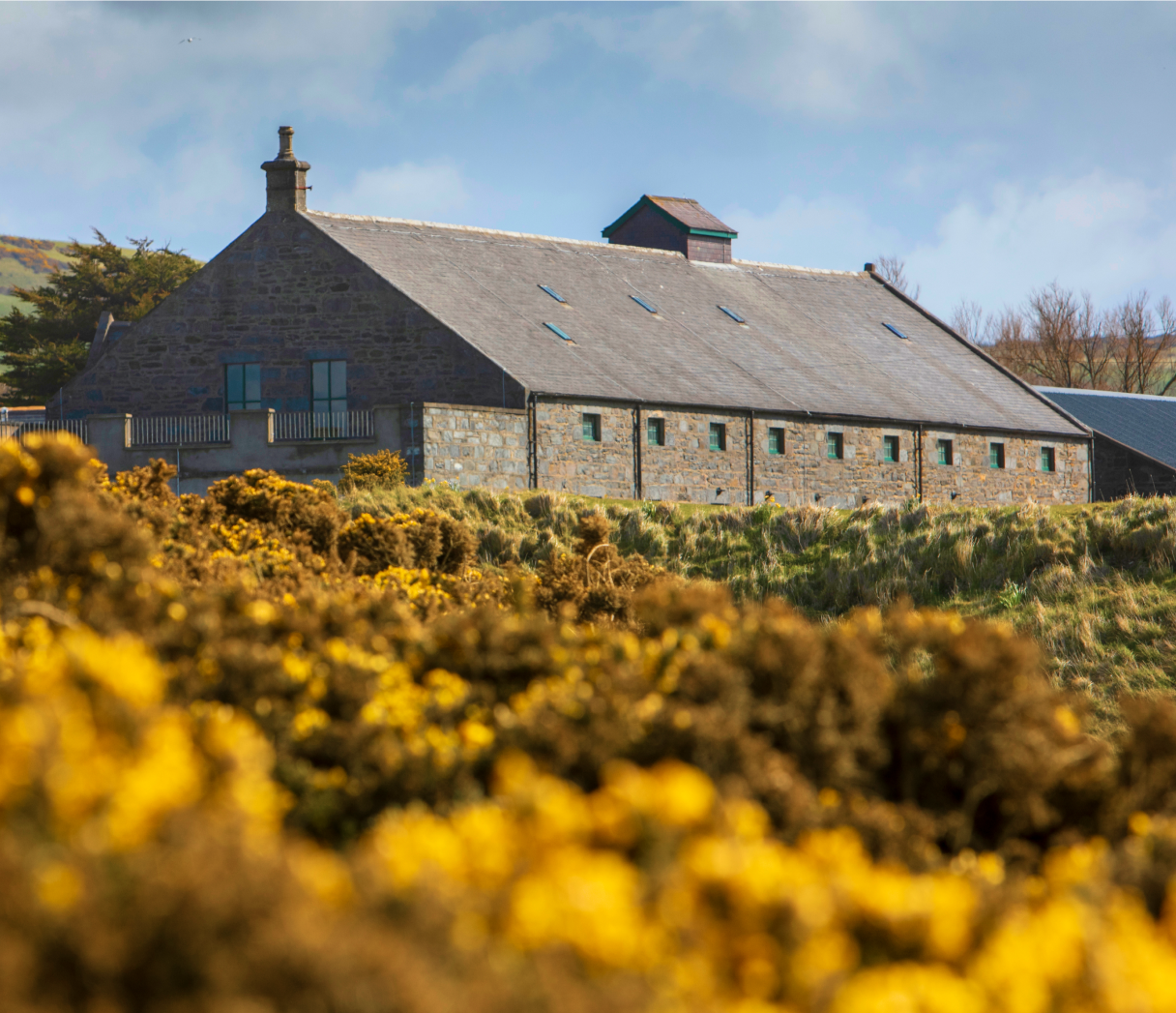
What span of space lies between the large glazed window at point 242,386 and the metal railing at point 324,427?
4.82 metres

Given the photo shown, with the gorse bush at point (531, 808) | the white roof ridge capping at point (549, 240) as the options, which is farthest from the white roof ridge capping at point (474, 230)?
the gorse bush at point (531, 808)

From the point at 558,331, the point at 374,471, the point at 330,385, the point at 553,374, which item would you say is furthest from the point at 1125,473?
the point at 374,471

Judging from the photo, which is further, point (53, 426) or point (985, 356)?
point (985, 356)

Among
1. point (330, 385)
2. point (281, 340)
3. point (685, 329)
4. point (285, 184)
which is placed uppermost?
point (285, 184)

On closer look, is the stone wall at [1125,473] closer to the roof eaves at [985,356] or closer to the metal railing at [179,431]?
the roof eaves at [985,356]

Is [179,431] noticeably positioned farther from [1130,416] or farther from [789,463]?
[1130,416]

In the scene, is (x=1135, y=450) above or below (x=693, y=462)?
above

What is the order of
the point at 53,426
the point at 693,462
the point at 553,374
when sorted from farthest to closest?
the point at 693,462 → the point at 553,374 → the point at 53,426

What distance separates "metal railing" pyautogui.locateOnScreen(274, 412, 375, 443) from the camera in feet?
92.4

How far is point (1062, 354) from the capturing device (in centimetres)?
7462

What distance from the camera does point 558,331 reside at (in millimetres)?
33969

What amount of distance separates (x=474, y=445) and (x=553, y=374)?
3.43m

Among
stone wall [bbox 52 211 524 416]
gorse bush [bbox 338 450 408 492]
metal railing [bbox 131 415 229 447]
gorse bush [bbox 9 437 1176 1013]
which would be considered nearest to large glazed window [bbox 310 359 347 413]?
stone wall [bbox 52 211 524 416]

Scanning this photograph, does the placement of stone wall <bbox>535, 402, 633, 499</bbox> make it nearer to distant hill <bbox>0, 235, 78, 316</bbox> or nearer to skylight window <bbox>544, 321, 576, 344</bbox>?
skylight window <bbox>544, 321, 576, 344</bbox>
